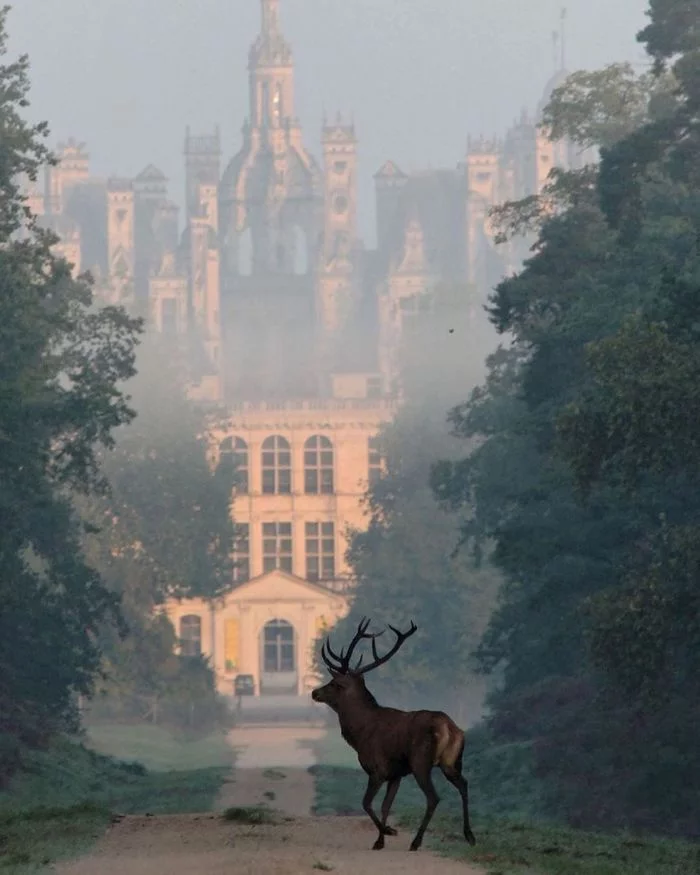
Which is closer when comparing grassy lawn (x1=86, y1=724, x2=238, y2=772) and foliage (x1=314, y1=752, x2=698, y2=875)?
foliage (x1=314, y1=752, x2=698, y2=875)

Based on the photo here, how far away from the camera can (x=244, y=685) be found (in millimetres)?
111188

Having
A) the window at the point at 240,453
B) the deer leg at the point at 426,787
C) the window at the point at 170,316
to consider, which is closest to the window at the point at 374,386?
the window at the point at 170,316

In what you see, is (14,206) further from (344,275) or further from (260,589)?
(344,275)

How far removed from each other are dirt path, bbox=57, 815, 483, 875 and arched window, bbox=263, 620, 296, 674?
325 ft

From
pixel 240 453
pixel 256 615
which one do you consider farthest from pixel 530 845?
pixel 240 453

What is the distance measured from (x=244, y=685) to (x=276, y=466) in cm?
2874

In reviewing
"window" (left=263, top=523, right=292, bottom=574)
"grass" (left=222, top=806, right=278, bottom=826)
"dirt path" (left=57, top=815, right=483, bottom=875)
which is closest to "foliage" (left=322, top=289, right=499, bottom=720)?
"window" (left=263, top=523, right=292, bottom=574)

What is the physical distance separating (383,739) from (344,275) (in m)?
177

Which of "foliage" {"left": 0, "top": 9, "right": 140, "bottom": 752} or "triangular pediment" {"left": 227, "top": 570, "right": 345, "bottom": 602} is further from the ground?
"triangular pediment" {"left": 227, "top": 570, "right": 345, "bottom": 602}

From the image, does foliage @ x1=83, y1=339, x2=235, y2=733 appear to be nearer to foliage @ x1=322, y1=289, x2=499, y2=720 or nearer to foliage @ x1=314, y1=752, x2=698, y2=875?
foliage @ x1=322, y1=289, x2=499, y2=720

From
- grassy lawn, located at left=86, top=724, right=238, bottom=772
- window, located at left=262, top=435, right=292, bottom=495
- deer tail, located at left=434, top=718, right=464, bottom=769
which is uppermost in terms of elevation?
window, located at left=262, top=435, right=292, bottom=495

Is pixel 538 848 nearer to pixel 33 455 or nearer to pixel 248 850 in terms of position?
pixel 248 850

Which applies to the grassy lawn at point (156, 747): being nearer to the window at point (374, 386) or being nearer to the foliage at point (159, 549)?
the foliage at point (159, 549)

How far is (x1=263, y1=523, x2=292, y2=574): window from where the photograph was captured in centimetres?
13512
